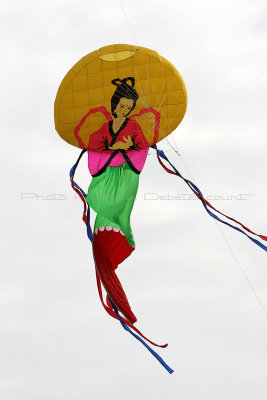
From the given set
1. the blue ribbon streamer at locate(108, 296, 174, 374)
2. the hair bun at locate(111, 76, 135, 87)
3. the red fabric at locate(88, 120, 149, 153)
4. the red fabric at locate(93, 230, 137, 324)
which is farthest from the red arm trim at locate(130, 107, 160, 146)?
the blue ribbon streamer at locate(108, 296, 174, 374)

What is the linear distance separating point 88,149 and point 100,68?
1.65 m

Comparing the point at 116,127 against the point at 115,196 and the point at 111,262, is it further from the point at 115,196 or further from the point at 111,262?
the point at 111,262

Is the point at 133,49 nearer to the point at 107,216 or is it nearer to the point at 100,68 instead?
the point at 100,68

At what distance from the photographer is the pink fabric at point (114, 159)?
71.7 feet

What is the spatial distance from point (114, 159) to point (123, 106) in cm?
106

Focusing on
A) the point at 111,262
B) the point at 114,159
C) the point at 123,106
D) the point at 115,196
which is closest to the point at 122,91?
the point at 123,106

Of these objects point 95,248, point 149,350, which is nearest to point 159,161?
point 95,248

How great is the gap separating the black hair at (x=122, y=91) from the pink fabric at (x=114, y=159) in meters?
0.83

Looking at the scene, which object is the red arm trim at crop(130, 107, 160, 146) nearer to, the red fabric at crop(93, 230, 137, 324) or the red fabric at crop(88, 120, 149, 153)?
the red fabric at crop(88, 120, 149, 153)

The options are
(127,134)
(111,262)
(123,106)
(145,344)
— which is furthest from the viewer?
(127,134)

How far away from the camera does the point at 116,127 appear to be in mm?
21891

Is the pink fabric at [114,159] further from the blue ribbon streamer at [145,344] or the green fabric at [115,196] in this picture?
the blue ribbon streamer at [145,344]

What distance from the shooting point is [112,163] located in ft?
72.0

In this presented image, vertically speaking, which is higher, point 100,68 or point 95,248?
point 100,68
